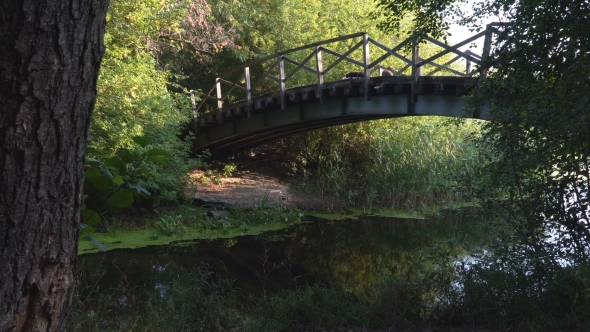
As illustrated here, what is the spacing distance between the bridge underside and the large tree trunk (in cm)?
876

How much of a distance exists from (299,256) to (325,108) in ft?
17.1

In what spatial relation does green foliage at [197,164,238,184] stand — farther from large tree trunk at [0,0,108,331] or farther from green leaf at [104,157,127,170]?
large tree trunk at [0,0,108,331]

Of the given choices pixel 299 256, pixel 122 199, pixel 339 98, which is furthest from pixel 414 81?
pixel 122 199

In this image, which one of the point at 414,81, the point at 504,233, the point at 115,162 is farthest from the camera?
the point at 414,81

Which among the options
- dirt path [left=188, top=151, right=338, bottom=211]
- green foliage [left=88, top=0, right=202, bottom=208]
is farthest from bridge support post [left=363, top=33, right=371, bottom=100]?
green foliage [left=88, top=0, right=202, bottom=208]

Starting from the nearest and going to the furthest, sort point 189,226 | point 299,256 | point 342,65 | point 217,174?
1. point 299,256
2. point 189,226
3. point 217,174
4. point 342,65

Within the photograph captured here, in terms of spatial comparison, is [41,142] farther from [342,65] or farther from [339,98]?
[342,65]

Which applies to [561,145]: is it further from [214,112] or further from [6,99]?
[214,112]

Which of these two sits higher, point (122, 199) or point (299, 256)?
point (122, 199)

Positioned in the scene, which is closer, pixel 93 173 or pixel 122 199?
pixel 93 173

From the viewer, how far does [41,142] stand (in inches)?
74.7

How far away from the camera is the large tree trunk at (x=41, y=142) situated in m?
1.85

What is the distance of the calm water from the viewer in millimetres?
7176

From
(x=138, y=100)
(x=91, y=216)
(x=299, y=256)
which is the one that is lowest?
(x=299, y=256)
